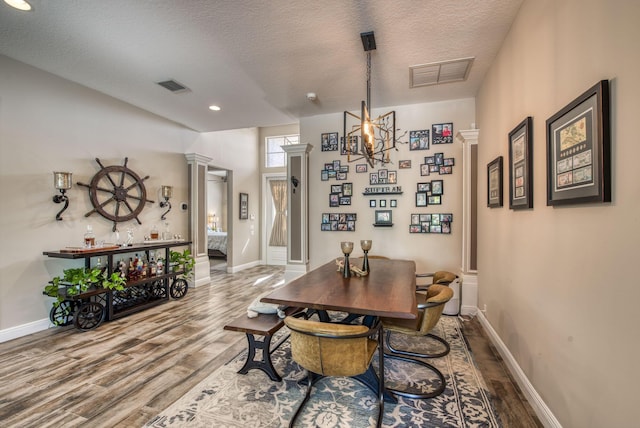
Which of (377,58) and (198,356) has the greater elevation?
(377,58)

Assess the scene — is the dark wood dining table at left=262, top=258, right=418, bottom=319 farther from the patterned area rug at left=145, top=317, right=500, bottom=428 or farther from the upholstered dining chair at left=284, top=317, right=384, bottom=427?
the patterned area rug at left=145, top=317, right=500, bottom=428

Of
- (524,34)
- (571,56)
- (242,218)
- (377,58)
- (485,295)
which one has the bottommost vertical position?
(485,295)

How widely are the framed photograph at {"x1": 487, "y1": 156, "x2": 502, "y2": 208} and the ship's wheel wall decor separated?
4.73 m

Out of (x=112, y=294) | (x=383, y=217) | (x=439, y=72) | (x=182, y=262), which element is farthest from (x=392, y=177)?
(x=112, y=294)

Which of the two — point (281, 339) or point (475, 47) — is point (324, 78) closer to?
point (475, 47)

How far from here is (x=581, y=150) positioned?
1.40 m

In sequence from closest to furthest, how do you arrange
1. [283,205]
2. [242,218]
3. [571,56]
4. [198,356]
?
[571,56], [198,356], [242,218], [283,205]

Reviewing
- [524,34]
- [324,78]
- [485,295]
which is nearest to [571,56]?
[524,34]

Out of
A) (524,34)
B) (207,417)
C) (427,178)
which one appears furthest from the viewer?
(427,178)

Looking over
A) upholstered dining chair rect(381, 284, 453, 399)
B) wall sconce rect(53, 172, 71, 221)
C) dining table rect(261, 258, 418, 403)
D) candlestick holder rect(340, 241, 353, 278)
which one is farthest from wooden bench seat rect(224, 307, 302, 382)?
wall sconce rect(53, 172, 71, 221)

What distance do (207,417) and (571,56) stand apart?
2.99 meters

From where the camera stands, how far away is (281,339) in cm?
297

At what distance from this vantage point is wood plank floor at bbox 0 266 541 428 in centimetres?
188

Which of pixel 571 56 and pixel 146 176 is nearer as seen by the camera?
pixel 571 56
